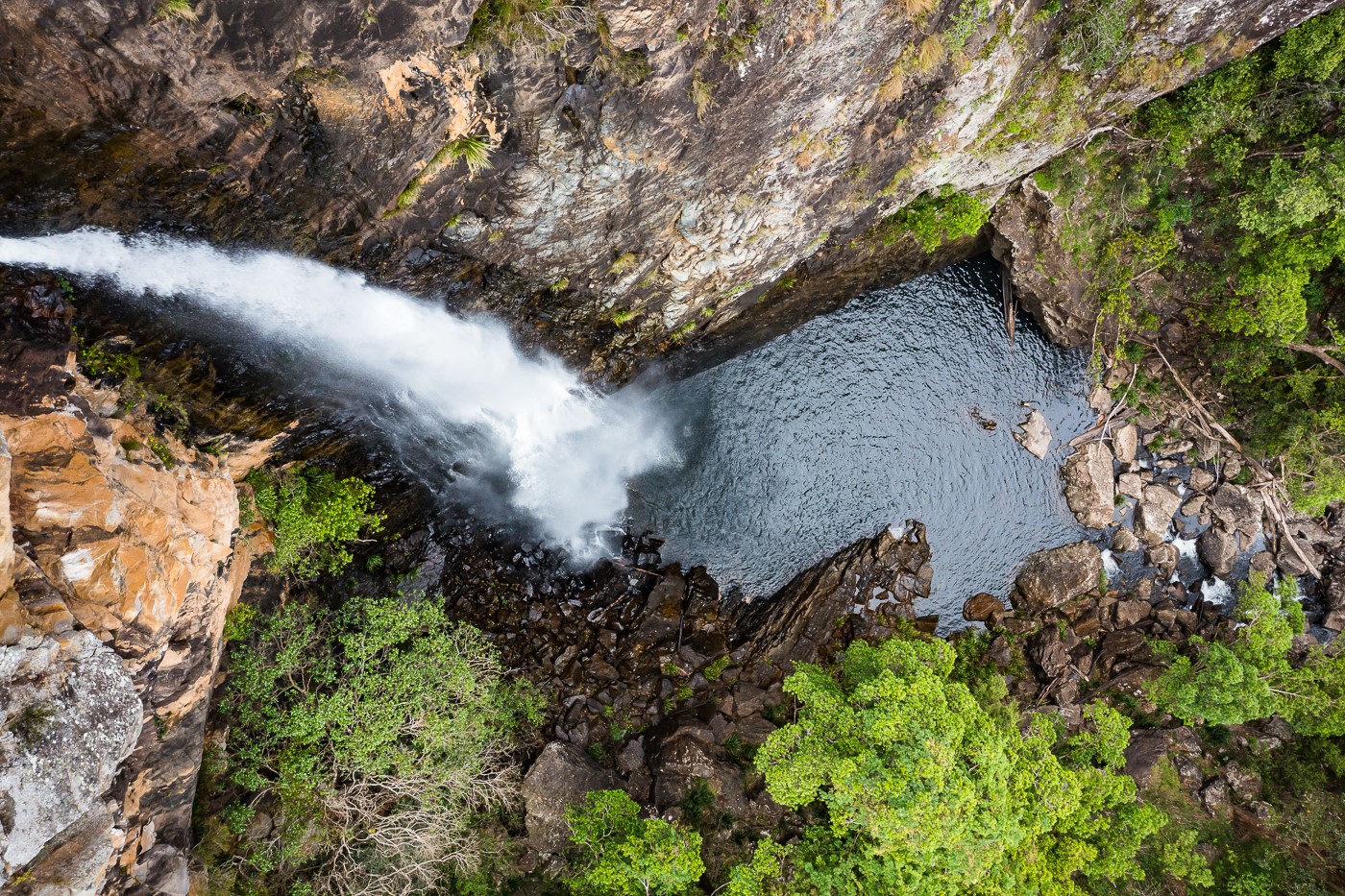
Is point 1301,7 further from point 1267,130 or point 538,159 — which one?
point 538,159

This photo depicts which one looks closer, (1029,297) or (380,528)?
(380,528)

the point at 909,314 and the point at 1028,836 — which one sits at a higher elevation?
the point at 909,314

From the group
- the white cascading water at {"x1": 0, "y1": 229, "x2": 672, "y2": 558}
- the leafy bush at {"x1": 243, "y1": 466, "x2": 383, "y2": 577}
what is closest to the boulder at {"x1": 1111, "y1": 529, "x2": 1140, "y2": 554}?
the white cascading water at {"x1": 0, "y1": 229, "x2": 672, "y2": 558}

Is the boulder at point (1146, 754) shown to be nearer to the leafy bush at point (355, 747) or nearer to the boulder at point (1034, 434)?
the boulder at point (1034, 434)

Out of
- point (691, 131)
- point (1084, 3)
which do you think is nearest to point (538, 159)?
point (691, 131)

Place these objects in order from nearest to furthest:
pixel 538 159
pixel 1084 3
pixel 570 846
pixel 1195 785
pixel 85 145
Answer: pixel 85 145, pixel 538 159, pixel 1084 3, pixel 570 846, pixel 1195 785
